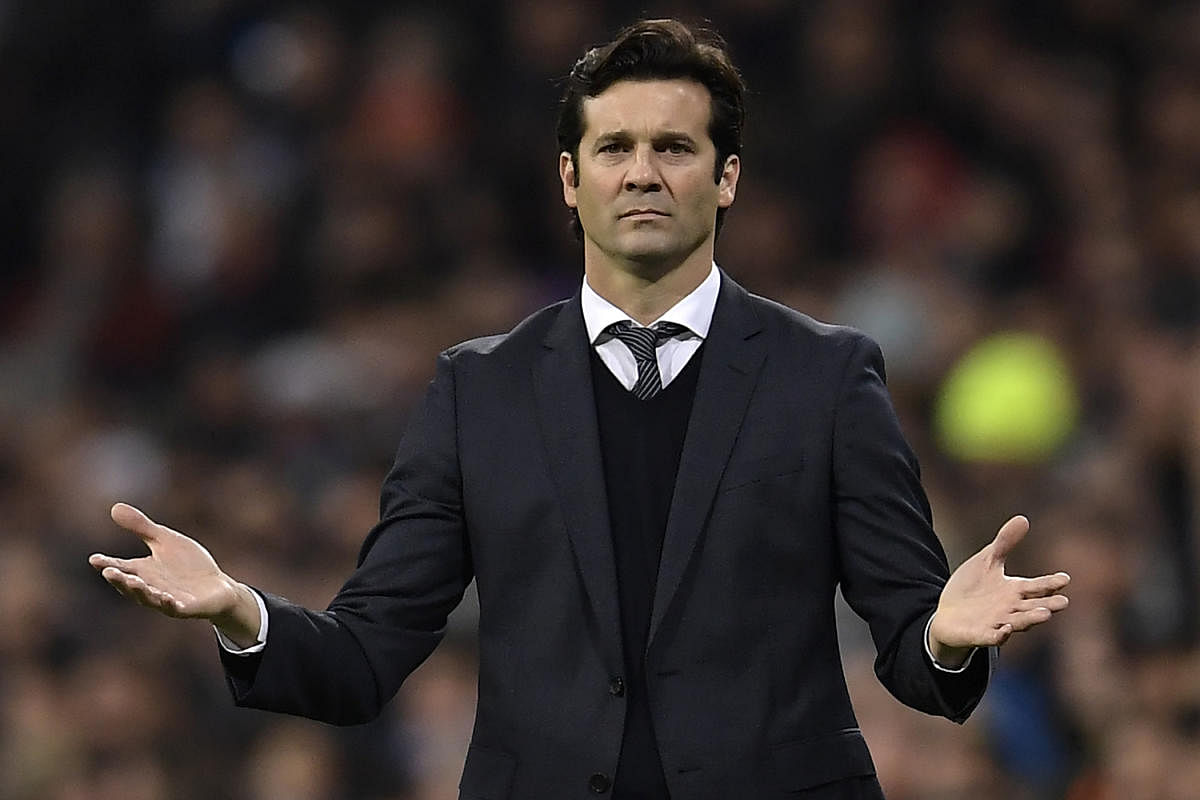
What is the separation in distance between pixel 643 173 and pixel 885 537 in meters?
0.63

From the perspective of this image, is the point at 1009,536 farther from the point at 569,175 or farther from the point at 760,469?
the point at 569,175

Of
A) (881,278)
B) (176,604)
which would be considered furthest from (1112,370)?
(176,604)

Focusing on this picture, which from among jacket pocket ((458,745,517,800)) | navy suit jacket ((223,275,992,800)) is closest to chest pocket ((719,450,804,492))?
navy suit jacket ((223,275,992,800))

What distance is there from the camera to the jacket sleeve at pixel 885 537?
327 centimetres

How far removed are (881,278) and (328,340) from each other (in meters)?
2.10

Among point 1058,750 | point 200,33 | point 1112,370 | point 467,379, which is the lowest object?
point 1058,750

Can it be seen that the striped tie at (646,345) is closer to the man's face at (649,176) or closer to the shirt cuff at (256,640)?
the man's face at (649,176)

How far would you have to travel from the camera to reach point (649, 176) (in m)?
3.35

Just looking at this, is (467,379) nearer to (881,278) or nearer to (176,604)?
(176,604)

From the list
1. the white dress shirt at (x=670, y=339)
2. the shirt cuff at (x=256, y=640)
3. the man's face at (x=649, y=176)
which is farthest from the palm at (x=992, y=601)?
the shirt cuff at (x=256, y=640)

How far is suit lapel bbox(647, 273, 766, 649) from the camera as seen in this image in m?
3.26

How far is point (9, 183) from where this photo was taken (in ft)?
31.7

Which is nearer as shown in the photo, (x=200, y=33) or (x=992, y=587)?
(x=992, y=587)

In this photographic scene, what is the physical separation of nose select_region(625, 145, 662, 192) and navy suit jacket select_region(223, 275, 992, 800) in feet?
0.74
